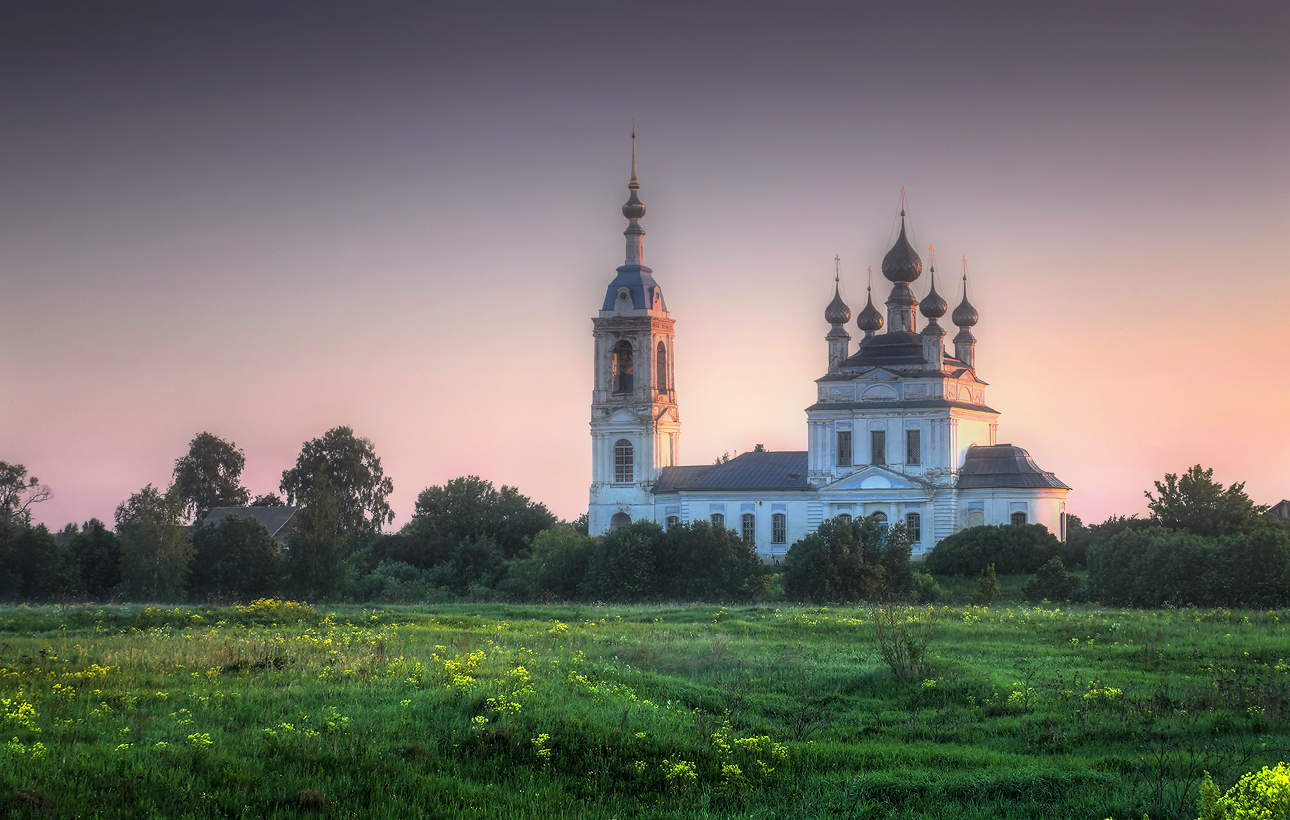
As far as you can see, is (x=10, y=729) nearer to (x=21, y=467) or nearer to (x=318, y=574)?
(x=318, y=574)

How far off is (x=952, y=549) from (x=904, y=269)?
19028 mm

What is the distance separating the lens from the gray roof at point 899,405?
68.6 metres

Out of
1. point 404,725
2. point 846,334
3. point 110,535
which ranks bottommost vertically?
point 404,725

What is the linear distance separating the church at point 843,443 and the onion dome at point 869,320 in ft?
0.26

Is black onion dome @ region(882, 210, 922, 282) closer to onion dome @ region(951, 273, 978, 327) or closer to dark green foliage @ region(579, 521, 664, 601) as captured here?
onion dome @ region(951, 273, 978, 327)

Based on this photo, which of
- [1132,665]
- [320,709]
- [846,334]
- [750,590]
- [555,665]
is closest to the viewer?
[320,709]

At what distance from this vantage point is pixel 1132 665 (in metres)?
23.8

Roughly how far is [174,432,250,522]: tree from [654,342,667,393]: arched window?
30.9 metres

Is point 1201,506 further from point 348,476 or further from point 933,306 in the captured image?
point 348,476

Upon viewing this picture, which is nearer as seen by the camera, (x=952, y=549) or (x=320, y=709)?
(x=320, y=709)

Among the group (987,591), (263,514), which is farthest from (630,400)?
(987,591)

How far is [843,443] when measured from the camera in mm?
71500

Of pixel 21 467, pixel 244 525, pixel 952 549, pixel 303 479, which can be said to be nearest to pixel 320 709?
pixel 244 525

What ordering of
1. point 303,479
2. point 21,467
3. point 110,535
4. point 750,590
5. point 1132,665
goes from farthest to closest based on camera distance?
1. point 303,479
2. point 21,467
3. point 110,535
4. point 750,590
5. point 1132,665
